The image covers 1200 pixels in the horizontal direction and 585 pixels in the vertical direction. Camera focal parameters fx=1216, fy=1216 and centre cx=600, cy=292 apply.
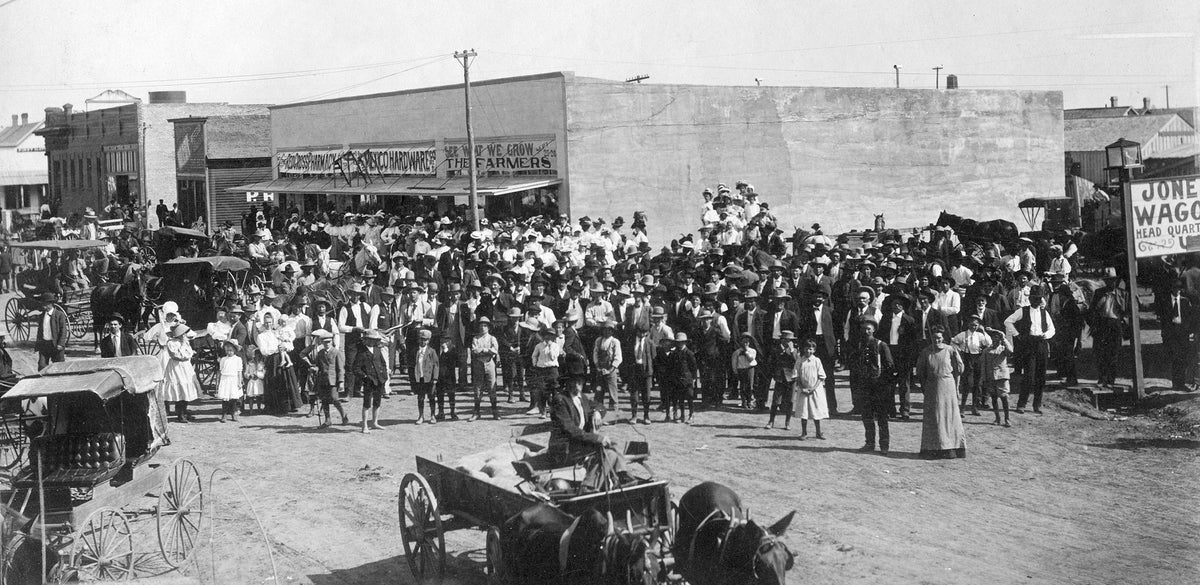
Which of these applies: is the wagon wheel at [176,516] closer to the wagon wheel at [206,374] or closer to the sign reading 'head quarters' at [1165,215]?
the wagon wheel at [206,374]

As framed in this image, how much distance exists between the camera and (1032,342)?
16.5m

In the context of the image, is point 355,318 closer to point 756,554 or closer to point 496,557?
point 496,557

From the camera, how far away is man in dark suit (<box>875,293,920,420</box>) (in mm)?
16531

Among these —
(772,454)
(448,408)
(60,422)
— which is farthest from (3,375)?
(772,454)

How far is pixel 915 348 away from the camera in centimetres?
1661

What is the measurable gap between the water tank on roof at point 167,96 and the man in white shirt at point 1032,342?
47.1m

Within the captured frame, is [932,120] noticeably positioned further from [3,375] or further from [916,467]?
[3,375]

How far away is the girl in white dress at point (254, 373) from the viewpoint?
699 inches

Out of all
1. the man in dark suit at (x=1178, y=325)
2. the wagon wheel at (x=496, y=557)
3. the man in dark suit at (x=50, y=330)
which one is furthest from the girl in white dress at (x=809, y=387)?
the man in dark suit at (x=50, y=330)

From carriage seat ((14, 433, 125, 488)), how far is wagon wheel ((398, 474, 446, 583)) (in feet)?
8.98

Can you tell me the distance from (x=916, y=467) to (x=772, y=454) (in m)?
1.72

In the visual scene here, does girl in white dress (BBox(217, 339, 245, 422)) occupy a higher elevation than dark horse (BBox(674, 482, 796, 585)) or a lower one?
higher

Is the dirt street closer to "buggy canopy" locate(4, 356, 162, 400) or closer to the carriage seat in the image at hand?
the carriage seat

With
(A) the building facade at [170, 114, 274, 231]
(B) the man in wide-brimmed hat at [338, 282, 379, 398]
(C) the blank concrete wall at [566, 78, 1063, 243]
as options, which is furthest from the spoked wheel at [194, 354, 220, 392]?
(A) the building facade at [170, 114, 274, 231]
